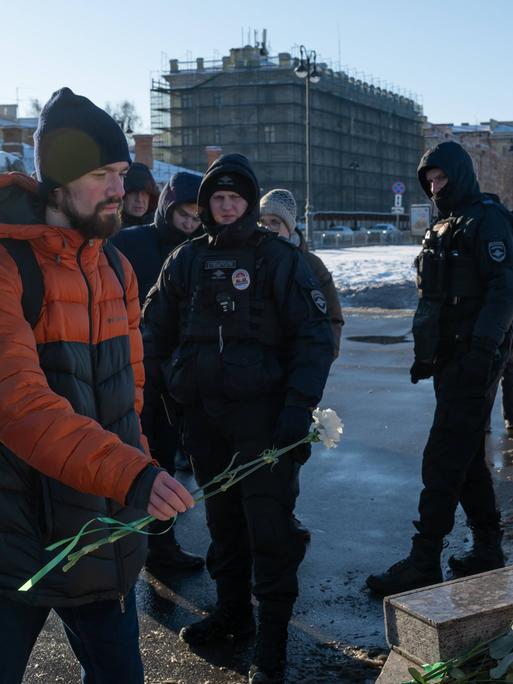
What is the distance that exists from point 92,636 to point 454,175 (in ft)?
9.54

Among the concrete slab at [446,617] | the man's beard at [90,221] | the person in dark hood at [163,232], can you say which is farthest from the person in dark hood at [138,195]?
the concrete slab at [446,617]

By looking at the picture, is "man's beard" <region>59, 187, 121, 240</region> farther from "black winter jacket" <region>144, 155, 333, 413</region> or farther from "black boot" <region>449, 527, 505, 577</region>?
"black boot" <region>449, 527, 505, 577</region>

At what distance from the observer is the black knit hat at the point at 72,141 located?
2539 mm

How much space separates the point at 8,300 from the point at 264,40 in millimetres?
86867

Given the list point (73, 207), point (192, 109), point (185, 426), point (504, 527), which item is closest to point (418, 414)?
point (504, 527)

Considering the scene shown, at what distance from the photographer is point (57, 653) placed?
12.8 ft

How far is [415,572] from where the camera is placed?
447 cm

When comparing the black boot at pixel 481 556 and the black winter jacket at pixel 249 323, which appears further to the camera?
the black boot at pixel 481 556

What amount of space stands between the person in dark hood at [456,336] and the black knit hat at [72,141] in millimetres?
2283

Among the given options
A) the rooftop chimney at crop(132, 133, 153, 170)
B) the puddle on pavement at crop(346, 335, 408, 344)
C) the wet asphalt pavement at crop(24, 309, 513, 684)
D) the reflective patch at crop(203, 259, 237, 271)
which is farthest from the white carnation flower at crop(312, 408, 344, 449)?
the rooftop chimney at crop(132, 133, 153, 170)

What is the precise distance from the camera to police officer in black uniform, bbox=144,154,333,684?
3.62 m

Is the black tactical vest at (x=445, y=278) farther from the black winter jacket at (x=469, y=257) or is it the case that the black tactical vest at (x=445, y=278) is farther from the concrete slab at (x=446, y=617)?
the concrete slab at (x=446, y=617)

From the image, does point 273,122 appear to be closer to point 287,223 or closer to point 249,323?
point 287,223

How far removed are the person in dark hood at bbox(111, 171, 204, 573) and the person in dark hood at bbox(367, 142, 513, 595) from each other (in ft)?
3.78
